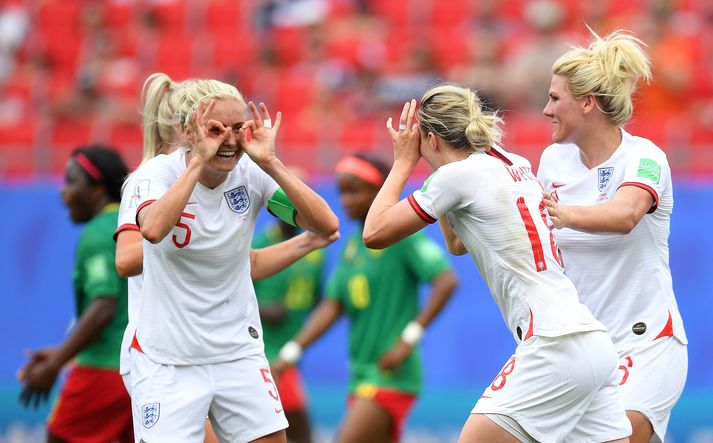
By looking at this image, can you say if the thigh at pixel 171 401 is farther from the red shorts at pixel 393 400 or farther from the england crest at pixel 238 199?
the red shorts at pixel 393 400

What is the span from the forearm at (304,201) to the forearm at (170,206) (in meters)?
0.35

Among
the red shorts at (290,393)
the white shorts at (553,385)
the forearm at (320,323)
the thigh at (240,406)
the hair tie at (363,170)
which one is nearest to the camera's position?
the white shorts at (553,385)

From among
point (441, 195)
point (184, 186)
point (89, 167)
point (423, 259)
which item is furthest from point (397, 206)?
point (423, 259)

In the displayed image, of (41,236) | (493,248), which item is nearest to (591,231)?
(493,248)

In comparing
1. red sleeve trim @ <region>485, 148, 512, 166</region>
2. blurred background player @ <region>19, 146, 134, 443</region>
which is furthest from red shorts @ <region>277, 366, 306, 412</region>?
red sleeve trim @ <region>485, 148, 512, 166</region>

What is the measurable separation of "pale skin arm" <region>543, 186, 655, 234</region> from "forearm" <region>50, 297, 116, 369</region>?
2848mm

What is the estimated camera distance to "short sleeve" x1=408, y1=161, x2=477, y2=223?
193 inches

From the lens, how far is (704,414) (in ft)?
32.1

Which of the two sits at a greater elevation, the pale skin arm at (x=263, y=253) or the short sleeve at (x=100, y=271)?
the short sleeve at (x=100, y=271)

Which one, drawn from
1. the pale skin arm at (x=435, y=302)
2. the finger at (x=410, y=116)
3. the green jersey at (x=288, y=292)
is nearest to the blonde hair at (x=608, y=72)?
the finger at (x=410, y=116)

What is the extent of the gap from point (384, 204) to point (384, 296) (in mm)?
3041

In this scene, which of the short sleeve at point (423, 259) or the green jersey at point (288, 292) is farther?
the green jersey at point (288, 292)

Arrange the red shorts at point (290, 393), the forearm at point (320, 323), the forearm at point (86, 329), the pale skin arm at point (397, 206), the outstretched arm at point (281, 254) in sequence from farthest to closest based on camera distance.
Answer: the red shorts at point (290, 393) < the forearm at point (320, 323) < the forearm at point (86, 329) < the outstretched arm at point (281, 254) < the pale skin arm at point (397, 206)

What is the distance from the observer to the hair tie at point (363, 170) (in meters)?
8.05
